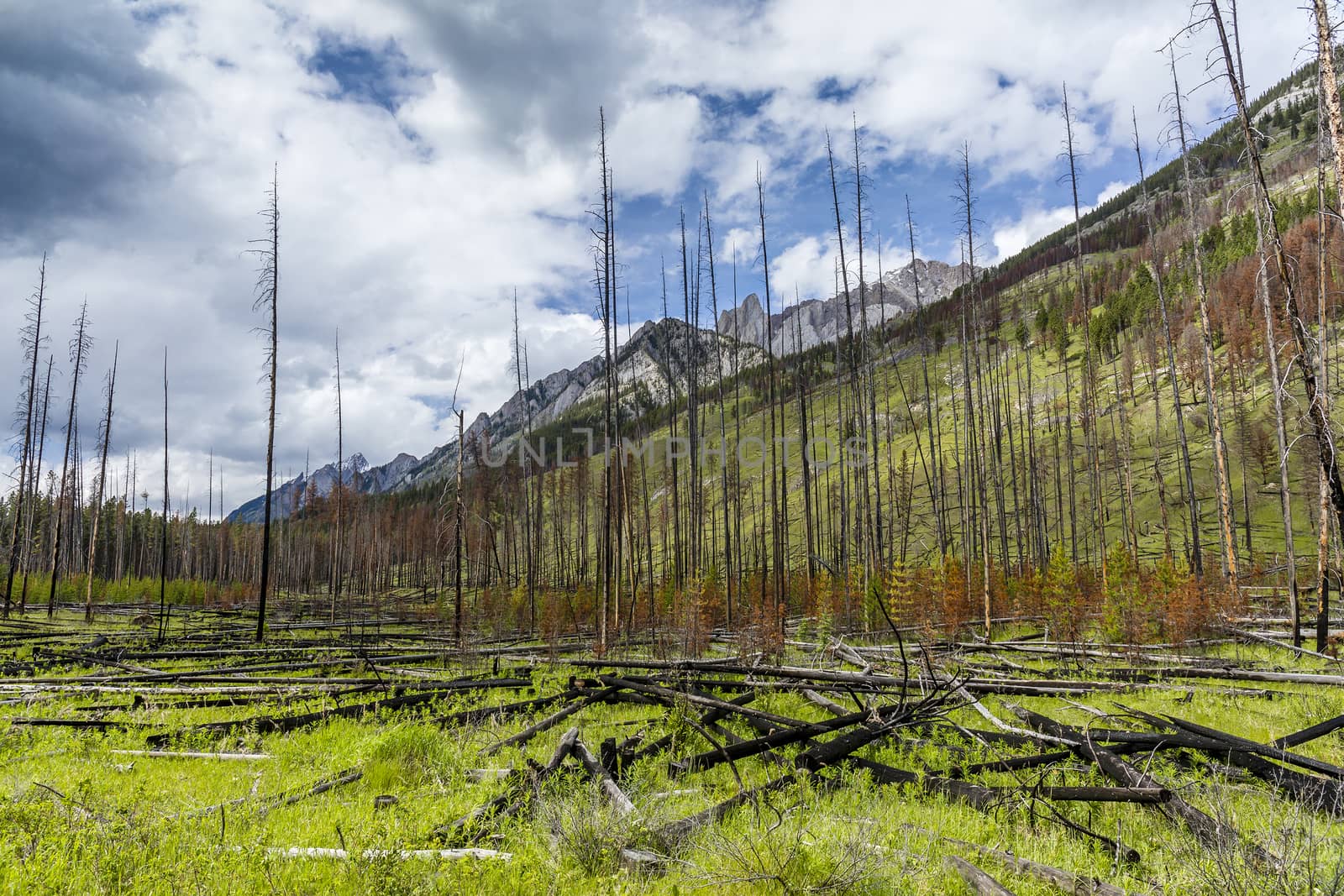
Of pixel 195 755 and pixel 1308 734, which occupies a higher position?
pixel 1308 734

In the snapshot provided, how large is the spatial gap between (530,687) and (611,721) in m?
→ 2.40

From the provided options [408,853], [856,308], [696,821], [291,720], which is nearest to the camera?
[408,853]

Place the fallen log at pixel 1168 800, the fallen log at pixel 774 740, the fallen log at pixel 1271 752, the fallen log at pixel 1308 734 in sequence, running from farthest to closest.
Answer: the fallen log at pixel 774 740 < the fallen log at pixel 1308 734 < the fallen log at pixel 1271 752 < the fallen log at pixel 1168 800

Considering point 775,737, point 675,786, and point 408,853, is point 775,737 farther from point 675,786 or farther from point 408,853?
point 408,853

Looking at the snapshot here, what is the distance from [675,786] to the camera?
498 cm

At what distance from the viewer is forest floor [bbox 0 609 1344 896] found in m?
3.22

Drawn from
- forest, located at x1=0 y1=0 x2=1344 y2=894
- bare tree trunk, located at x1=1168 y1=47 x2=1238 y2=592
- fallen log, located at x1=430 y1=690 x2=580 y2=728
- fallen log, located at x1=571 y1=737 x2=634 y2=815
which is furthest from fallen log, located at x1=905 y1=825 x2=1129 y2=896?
bare tree trunk, located at x1=1168 y1=47 x2=1238 y2=592

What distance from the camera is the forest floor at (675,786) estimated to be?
322 cm

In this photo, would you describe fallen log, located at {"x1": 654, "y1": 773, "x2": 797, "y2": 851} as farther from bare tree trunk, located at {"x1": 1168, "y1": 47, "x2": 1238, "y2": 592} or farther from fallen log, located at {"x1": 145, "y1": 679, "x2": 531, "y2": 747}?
bare tree trunk, located at {"x1": 1168, "y1": 47, "x2": 1238, "y2": 592}

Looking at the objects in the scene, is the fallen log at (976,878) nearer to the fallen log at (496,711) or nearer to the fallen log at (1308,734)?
the fallen log at (1308,734)

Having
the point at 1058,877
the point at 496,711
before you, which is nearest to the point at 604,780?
the point at 1058,877

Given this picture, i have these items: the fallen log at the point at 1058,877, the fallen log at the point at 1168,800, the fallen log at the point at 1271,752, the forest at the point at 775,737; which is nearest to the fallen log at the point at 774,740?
the forest at the point at 775,737

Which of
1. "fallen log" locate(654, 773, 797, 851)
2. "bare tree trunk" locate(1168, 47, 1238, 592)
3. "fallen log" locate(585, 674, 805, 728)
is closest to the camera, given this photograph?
"fallen log" locate(654, 773, 797, 851)

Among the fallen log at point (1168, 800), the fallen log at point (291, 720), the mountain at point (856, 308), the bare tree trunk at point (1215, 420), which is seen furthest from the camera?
the mountain at point (856, 308)
